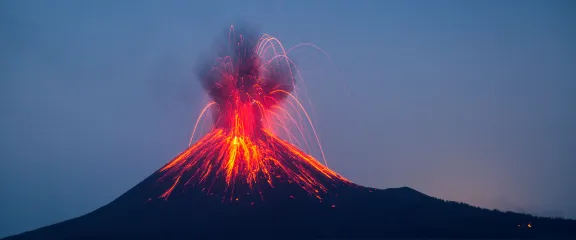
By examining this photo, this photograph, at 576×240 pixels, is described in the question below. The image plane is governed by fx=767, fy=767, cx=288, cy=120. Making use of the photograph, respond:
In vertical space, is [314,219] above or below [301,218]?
below

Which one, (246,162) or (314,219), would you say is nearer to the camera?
(314,219)

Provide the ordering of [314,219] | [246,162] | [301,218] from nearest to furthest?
[314,219], [301,218], [246,162]

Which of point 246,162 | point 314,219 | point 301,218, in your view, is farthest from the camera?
point 246,162

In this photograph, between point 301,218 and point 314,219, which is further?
point 301,218

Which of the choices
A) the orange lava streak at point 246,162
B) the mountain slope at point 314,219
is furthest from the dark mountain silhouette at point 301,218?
the orange lava streak at point 246,162

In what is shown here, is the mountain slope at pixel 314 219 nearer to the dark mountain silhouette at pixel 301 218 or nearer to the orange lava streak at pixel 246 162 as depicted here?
the dark mountain silhouette at pixel 301 218

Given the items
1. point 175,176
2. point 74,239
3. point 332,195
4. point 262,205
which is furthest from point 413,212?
point 74,239

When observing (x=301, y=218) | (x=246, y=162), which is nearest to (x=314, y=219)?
(x=301, y=218)

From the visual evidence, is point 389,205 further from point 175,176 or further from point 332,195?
point 175,176

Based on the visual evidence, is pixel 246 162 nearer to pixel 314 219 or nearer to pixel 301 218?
pixel 301 218

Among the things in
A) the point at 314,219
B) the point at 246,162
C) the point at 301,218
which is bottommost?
the point at 314,219
